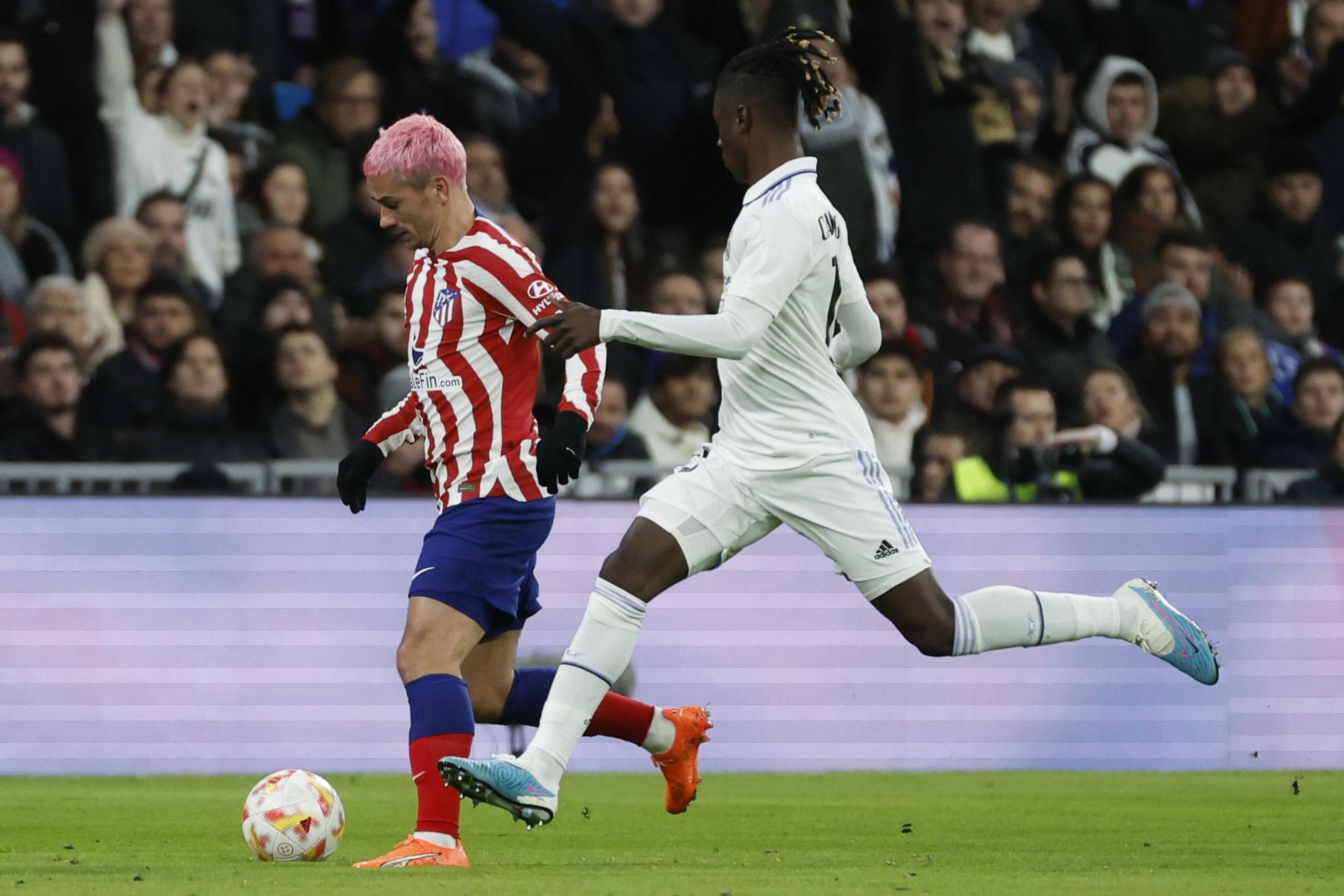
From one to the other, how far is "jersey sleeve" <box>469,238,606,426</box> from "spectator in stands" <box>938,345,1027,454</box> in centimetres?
485

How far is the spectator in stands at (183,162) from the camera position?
1087cm

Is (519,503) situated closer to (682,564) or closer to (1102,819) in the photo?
(682,564)

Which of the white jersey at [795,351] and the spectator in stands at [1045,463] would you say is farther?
the spectator in stands at [1045,463]

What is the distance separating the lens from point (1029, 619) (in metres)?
6.01

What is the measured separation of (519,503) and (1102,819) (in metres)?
2.81

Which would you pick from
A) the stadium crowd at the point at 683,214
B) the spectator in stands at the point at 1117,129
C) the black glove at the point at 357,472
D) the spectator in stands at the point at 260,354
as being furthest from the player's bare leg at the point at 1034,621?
the spectator in stands at the point at 1117,129

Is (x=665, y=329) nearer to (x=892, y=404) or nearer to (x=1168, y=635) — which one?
(x=1168, y=635)

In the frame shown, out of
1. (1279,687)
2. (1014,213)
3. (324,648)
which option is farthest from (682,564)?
(1014,213)

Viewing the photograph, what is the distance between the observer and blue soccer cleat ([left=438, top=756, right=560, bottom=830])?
5.34m

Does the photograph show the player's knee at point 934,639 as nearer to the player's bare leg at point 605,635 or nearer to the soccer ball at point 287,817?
the player's bare leg at point 605,635

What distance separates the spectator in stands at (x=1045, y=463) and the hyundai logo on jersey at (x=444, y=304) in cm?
455

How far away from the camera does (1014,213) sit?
12.1 meters

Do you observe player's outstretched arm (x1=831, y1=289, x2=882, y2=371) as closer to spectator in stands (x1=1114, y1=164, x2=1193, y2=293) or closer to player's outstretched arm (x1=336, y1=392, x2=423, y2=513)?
player's outstretched arm (x1=336, y1=392, x2=423, y2=513)

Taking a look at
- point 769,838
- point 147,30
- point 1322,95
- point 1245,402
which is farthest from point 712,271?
point 769,838
